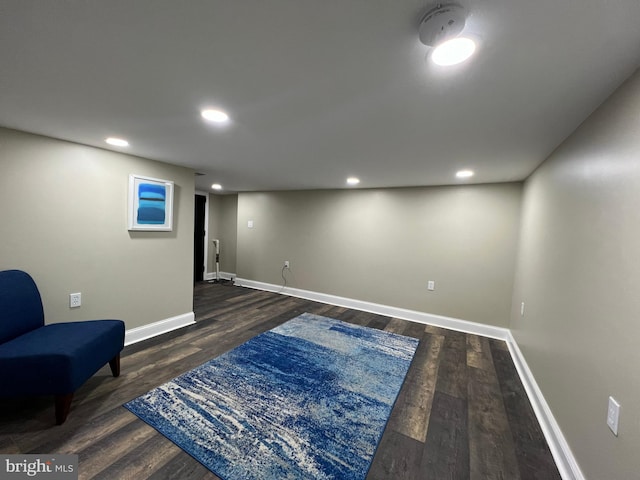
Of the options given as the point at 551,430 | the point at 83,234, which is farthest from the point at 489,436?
the point at 83,234

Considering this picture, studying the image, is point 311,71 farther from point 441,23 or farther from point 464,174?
point 464,174

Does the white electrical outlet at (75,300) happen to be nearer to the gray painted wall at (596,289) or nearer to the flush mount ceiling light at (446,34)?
the flush mount ceiling light at (446,34)

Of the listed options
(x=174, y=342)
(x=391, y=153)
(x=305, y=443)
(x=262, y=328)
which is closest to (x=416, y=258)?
(x=391, y=153)

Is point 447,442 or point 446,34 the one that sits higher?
point 446,34

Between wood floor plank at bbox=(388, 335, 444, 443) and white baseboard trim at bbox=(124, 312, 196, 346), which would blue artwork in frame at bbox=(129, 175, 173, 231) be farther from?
wood floor plank at bbox=(388, 335, 444, 443)

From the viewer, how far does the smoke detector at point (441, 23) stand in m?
0.78

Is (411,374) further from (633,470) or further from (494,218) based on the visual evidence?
(494,218)

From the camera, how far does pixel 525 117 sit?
151 centimetres

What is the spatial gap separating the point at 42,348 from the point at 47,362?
0.42 ft

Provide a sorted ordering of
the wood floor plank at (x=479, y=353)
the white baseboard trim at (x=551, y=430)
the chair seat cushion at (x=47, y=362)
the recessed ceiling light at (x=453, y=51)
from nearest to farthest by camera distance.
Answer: the recessed ceiling light at (x=453, y=51), the white baseboard trim at (x=551, y=430), the chair seat cushion at (x=47, y=362), the wood floor plank at (x=479, y=353)

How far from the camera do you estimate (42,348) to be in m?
1.63

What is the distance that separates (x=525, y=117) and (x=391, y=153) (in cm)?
100

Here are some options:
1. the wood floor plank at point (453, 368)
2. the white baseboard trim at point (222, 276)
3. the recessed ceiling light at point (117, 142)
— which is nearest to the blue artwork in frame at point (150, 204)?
the recessed ceiling light at point (117, 142)

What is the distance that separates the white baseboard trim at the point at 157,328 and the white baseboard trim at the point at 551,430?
12.2ft
